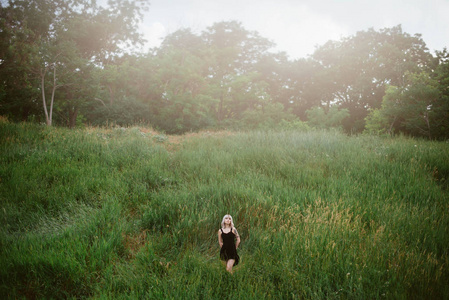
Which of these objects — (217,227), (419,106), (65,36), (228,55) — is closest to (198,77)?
(228,55)

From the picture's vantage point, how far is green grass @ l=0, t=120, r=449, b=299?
7.21 ft

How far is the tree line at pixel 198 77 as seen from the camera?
44.2ft

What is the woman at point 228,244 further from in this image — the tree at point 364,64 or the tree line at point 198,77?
the tree at point 364,64

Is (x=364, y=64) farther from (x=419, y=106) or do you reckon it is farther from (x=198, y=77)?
(x=198, y=77)

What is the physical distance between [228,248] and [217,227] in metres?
0.79

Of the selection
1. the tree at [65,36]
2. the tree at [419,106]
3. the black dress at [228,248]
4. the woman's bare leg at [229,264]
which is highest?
the tree at [65,36]

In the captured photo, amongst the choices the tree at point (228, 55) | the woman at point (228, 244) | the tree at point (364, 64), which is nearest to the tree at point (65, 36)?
the tree at point (228, 55)

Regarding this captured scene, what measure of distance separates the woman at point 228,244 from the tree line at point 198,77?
644 inches

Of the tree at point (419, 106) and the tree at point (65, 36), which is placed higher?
the tree at point (65, 36)

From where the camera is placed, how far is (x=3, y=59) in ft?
41.5

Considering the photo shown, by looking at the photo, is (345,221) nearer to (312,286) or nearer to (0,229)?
(312,286)

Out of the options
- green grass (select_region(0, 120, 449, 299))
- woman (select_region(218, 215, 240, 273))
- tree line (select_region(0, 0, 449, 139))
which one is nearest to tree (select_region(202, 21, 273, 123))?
tree line (select_region(0, 0, 449, 139))

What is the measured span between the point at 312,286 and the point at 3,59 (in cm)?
1912

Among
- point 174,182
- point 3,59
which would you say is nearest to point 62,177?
point 174,182
